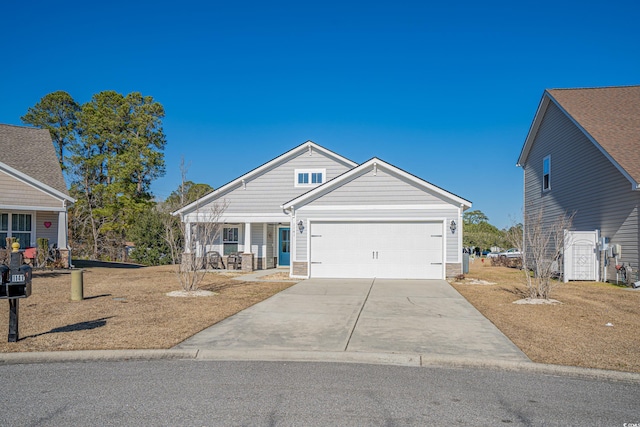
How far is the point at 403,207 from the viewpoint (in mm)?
18828

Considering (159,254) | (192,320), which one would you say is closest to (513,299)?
(192,320)

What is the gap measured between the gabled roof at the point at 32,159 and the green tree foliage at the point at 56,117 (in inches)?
718

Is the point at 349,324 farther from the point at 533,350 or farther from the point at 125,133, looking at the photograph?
the point at 125,133

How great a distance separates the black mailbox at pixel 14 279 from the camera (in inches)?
302

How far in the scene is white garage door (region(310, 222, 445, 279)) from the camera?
18.7m

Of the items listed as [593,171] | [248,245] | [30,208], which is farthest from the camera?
[248,245]

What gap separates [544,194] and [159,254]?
25133mm

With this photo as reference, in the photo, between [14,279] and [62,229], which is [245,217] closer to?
[62,229]

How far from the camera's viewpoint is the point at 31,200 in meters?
20.6

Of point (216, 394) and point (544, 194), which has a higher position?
point (544, 194)

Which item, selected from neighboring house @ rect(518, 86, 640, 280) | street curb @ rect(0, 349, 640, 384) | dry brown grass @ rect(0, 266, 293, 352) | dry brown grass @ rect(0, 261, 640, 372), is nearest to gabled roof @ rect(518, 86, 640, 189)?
neighboring house @ rect(518, 86, 640, 280)

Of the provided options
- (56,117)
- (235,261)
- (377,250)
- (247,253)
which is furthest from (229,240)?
(56,117)

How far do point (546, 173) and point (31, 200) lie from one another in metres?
22.2

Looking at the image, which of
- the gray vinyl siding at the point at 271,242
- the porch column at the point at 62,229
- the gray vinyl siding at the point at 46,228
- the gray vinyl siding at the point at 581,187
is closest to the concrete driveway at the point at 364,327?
the gray vinyl siding at the point at 581,187
